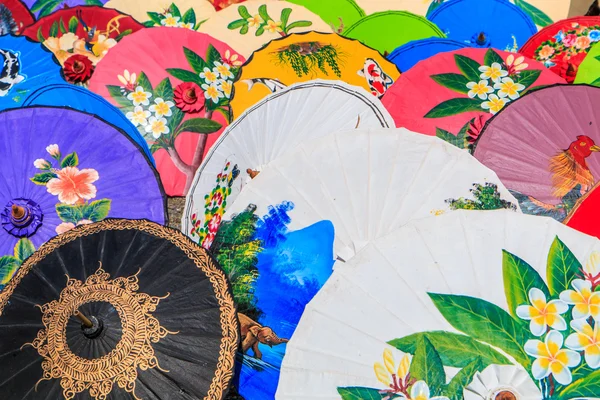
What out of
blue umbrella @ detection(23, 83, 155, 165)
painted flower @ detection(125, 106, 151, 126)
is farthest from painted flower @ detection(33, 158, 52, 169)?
painted flower @ detection(125, 106, 151, 126)

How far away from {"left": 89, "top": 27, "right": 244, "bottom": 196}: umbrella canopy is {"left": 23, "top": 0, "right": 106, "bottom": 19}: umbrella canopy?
82.6 inches

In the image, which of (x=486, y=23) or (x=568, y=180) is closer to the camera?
(x=568, y=180)

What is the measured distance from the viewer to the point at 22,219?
432cm

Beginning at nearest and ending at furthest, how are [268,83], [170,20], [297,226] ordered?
[297,226], [268,83], [170,20]

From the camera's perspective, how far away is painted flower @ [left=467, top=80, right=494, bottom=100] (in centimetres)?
473

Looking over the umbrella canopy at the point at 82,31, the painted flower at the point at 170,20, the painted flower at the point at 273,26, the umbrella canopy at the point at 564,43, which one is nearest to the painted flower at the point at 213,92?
the painted flower at the point at 273,26

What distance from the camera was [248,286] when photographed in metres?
3.47

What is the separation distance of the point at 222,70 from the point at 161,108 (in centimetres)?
72

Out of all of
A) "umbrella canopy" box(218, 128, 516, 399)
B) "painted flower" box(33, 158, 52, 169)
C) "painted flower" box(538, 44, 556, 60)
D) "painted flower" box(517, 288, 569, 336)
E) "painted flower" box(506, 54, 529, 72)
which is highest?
"painted flower" box(538, 44, 556, 60)

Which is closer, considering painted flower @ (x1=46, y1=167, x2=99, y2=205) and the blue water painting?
the blue water painting

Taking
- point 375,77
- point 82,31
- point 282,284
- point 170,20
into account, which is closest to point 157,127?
point 82,31

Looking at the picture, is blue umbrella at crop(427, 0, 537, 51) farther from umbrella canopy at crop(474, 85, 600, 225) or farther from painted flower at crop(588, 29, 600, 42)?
umbrella canopy at crop(474, 85, 600, 225)

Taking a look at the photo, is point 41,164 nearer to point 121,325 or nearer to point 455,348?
point 121,325

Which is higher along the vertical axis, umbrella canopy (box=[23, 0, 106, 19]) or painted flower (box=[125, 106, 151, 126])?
umbrella canopy (box=[23, 0, 106, 19])
